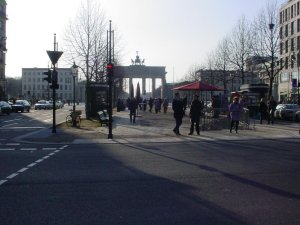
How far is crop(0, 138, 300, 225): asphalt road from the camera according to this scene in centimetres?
687

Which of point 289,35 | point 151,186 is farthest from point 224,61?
point 151,186

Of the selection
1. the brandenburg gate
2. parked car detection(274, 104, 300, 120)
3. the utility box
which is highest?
the brandenburg gate

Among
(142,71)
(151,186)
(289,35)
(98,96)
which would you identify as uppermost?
(289,35)

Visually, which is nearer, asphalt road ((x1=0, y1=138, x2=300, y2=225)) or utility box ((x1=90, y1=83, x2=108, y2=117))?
asphalt road ((x1=0, y1=138, x2=300, y2=225))

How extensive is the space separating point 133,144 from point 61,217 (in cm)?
1137

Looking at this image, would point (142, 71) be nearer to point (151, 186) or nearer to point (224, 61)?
point (224, 61)

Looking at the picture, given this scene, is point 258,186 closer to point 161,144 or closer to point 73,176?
point 73,176

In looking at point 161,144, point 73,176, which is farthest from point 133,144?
point 73,176

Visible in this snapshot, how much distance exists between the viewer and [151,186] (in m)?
9.24

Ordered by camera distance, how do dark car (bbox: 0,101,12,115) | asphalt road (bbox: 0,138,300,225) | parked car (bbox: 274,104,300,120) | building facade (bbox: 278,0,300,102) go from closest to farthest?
1. asphalt road (bbox: 0,138,300,225)
2. parked car (bbox: 274,104,300,120)
3. dark car (bbox: 0,101,12,115)
4. building facade (bbox: 278,0,300,102)

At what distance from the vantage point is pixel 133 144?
715 inches

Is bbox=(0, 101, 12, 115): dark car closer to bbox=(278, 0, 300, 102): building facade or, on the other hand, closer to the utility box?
the utility box

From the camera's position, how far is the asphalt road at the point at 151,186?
6.87 m

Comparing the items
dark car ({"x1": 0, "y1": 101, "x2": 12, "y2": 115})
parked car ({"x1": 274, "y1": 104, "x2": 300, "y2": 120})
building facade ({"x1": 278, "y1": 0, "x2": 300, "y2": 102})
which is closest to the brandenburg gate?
building facade ({"x1": 278, "y1": 0, "x2": 300, "y2": 102})
